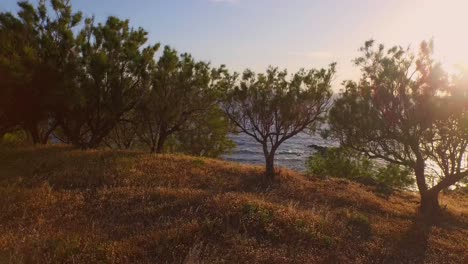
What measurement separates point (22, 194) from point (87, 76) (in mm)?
16421

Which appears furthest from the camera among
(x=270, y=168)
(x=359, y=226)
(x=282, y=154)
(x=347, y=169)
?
(x=282, y=154)

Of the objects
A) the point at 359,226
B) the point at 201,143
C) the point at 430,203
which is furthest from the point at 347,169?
the point at 359,226

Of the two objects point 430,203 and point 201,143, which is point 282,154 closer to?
point 201,143

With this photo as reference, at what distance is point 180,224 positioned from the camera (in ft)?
43.2

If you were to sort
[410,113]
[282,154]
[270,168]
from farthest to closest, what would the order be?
[282,154]
[270,168]
[410,113]

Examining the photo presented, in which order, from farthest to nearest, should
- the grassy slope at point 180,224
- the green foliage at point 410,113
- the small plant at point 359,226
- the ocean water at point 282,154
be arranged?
the ocean water at point 282,154 → the green foliage at point 410,113 → the small plant at point 359,226 → the grassy slope at point 180,224

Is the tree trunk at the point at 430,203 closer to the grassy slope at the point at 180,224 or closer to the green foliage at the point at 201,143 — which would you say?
the grassy slope at the point at 180,224

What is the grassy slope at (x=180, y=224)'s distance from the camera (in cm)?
1069

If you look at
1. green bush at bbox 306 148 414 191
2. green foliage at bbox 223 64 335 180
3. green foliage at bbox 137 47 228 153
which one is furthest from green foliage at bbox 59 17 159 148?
green bush at bbox 306 148 414 191

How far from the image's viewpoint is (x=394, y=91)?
77.9 feet

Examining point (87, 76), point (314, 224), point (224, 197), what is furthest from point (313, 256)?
point (87, 76)

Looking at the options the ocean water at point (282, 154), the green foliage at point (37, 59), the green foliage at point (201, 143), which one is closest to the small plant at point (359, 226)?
the green foliage at point (37, 59)

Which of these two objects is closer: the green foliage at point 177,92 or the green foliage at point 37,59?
the green foliage at point 37,59

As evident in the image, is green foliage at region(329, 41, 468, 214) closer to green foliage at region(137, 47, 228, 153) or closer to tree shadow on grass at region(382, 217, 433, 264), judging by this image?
tree shadow on grass at region(382, 217, 433, 264)
